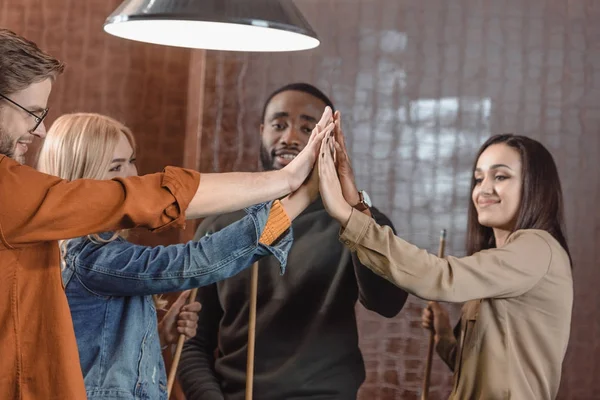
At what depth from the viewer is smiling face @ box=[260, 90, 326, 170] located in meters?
2.65

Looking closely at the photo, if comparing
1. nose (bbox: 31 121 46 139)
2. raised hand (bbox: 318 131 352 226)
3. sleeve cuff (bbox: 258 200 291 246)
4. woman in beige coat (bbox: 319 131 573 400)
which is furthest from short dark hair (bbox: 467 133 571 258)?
nose (bbox: 31 121 46 139)

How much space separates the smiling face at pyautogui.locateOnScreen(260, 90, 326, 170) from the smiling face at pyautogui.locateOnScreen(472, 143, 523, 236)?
514 mm

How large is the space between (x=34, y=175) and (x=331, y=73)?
146 cm

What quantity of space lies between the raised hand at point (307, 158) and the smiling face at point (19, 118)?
0.53 m

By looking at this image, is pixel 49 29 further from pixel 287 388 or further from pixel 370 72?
pixel 287 388

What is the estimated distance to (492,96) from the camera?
2.87 m

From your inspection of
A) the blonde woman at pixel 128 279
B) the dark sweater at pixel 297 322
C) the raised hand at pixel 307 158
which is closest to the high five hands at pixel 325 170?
the raised hand at pixel 307 158

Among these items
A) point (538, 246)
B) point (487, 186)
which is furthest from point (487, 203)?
point (538, 246)

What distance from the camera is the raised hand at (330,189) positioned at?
7.15 feet

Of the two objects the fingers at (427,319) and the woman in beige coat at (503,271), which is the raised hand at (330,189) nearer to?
the woman in beige coat at (503,271)

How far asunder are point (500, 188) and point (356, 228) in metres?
0.44

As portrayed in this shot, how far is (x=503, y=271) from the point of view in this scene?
2.19m

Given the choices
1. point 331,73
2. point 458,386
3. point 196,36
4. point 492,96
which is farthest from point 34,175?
point 492,96

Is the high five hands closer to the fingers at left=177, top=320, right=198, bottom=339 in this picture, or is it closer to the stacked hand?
the stacked hand
